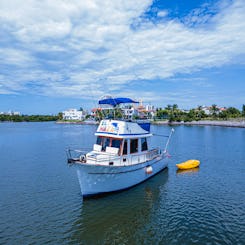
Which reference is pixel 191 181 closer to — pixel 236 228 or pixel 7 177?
pixel 236 228

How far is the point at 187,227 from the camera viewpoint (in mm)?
12695

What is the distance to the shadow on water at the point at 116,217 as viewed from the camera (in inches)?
469

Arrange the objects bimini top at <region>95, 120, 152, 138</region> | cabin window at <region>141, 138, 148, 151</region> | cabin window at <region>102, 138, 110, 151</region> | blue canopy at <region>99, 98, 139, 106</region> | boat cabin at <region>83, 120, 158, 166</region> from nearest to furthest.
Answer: boat cabin at <region>83, 120, 158, 166</region>
bimini top at <region>95, 120, 152, 138</region>
cabin window at <region>102, 138, 110, 151</region>
blue canopy at <region>99, 98, 139, 106</region>
cabin window at <region>141, 138, 148, 151</region>

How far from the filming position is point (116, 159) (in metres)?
17.5

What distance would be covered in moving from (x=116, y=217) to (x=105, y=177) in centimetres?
292

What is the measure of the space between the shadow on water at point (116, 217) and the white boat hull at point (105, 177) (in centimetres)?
62

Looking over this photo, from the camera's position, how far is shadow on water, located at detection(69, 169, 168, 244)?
1191 cm

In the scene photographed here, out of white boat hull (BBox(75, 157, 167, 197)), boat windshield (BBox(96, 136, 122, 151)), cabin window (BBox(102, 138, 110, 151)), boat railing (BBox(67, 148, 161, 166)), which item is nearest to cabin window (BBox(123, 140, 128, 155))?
boat railing (BBox(67, 148, 161, 166))

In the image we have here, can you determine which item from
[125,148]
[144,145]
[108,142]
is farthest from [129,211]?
[144,145]

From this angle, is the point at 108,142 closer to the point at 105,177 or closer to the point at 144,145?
the point at 105,177

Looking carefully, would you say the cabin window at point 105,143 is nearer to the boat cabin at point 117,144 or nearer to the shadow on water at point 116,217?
the boat cabin at point 117,144

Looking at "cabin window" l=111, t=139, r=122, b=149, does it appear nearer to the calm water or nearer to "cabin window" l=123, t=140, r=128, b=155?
"cabin window" l=123, t=140, r=128, b=155

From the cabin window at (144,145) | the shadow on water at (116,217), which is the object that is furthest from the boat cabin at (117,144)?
the shadow on water at (116,217)

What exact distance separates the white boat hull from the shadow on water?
0.62 m
